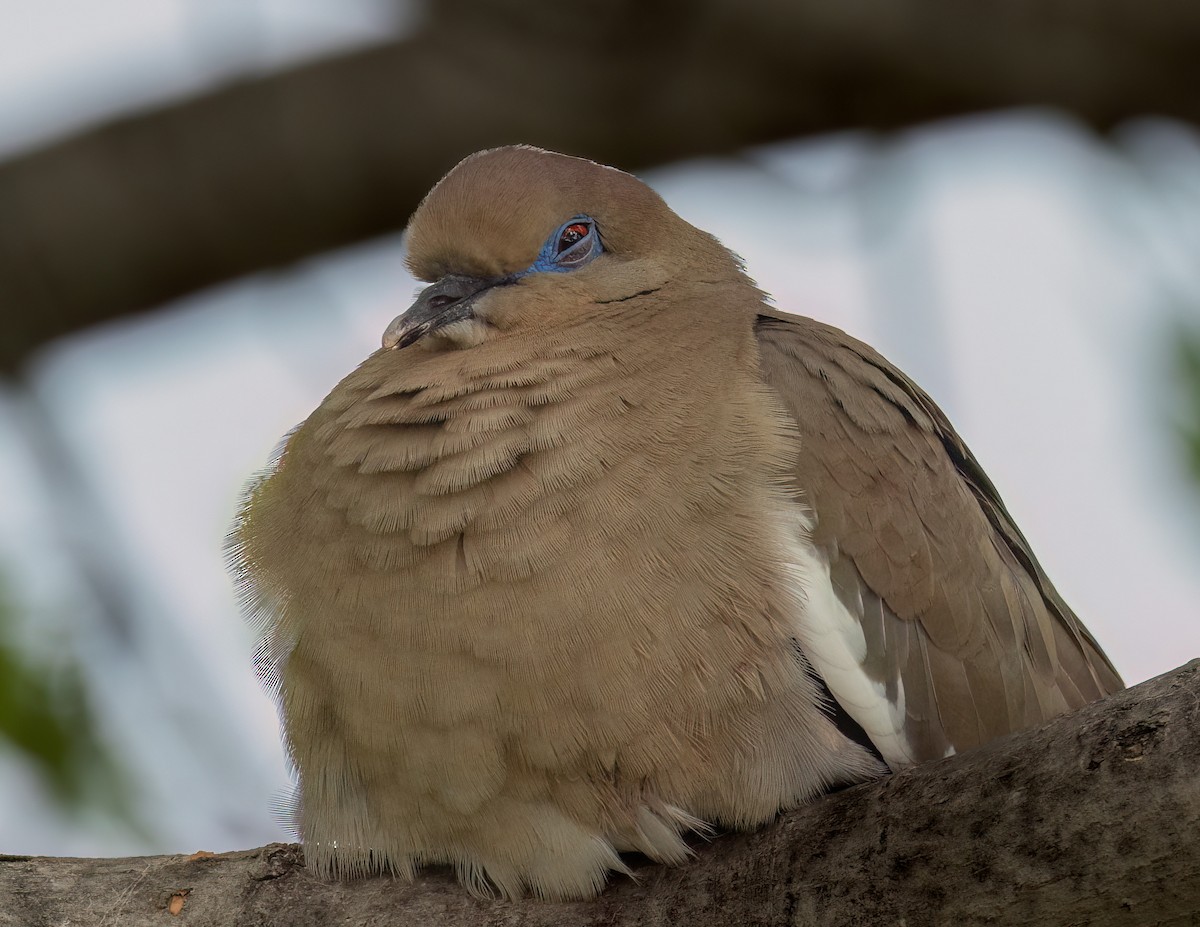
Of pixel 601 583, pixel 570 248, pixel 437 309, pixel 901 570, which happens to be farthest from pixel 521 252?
pixel 901 570

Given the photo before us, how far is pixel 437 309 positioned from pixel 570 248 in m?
0.43

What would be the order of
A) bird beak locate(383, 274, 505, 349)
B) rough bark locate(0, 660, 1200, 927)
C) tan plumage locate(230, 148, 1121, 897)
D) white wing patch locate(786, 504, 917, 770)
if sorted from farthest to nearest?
bird beak locate(383, 274, 505, 349) < white wing patch locate(786, 504, 917, 770) < tan plumage locate(230, 148, 1121, 897) < rough bark locate(0, 660, 1200, 927)

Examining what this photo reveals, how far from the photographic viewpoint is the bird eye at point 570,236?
4207mm

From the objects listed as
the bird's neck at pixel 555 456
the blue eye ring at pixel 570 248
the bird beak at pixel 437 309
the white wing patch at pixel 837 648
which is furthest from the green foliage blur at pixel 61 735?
the white wing patch at pixel 837 648

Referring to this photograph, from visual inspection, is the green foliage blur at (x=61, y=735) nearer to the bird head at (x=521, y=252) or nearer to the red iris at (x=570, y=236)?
the bird head at (x=521, y=252)

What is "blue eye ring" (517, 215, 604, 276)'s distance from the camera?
4.16 meters

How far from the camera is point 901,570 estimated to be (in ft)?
12.2

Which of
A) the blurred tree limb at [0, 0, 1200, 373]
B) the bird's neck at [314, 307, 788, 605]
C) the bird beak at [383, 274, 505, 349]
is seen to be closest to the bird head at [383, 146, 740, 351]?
the bird beak at [383, 274, 505, 349]

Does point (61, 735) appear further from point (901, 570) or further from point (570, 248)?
point (901, 570)

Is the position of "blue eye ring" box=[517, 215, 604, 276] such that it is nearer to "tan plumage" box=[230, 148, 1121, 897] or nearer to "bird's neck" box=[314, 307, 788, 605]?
"tan plumage" box=[230, 148, 1121, 897]

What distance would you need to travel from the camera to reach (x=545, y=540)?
333 cm

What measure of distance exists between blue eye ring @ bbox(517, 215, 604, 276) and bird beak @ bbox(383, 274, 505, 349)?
0.14m

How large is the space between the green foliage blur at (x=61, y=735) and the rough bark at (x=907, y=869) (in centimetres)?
112

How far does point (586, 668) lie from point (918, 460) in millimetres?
1135
